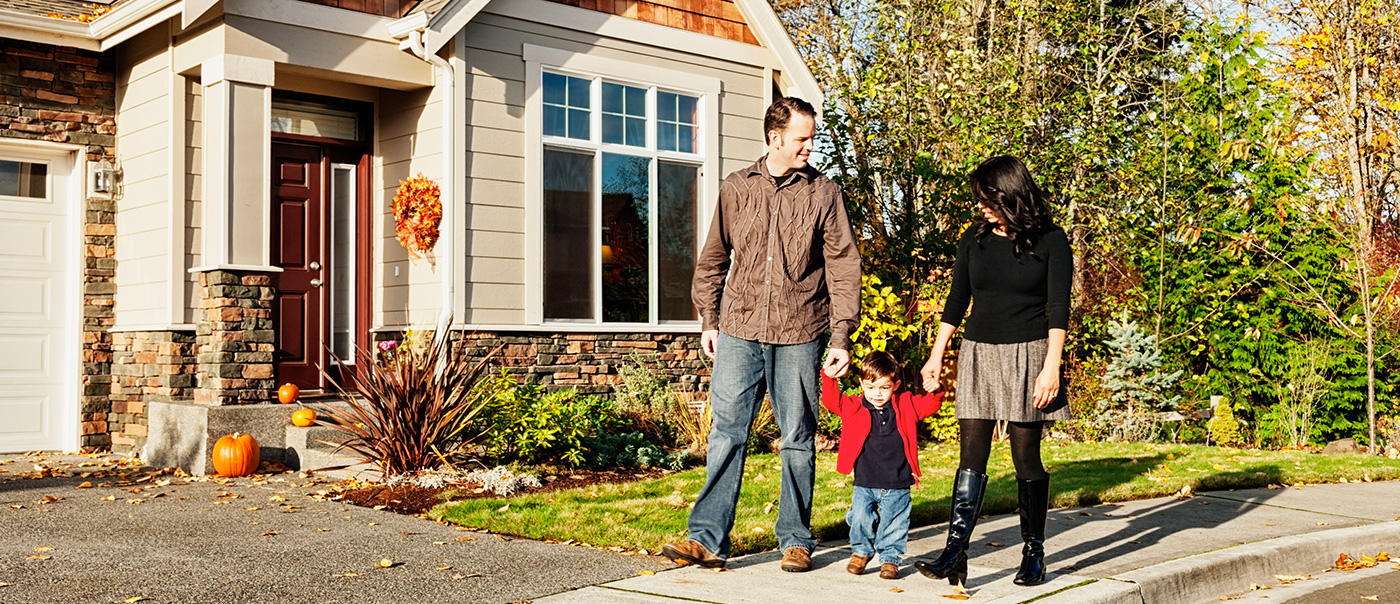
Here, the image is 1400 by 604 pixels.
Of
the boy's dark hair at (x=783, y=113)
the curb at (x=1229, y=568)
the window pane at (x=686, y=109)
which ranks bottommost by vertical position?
the curb at (x=1229, y=568)

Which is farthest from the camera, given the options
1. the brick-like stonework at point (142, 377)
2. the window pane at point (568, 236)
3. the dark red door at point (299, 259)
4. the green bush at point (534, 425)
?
the window pane at point (568, 236)

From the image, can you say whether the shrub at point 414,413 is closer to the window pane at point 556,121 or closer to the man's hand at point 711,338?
the window pane at point 556,121

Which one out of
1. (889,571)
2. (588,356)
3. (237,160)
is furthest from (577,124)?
(889,571)

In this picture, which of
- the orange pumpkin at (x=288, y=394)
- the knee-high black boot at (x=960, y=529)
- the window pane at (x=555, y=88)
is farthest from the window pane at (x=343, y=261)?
the knee-high black boot at (x=960, y=529)

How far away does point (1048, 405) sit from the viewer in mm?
5031

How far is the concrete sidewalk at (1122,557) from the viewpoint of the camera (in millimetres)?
4805

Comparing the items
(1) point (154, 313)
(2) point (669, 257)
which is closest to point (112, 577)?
(1) point (154, 313)

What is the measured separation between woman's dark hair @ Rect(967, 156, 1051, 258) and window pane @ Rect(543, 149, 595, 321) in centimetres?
590

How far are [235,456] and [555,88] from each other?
12.9ft

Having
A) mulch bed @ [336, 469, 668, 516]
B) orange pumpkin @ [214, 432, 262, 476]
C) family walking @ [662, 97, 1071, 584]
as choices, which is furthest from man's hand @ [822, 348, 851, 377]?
orange pumpkin @ [214, 432, 262, 476]

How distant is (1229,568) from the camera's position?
5.62m

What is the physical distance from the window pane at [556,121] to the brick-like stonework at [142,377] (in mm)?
3237

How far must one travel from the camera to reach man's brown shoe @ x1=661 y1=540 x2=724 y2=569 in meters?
5.15

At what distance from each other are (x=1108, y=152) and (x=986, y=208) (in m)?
9.95
